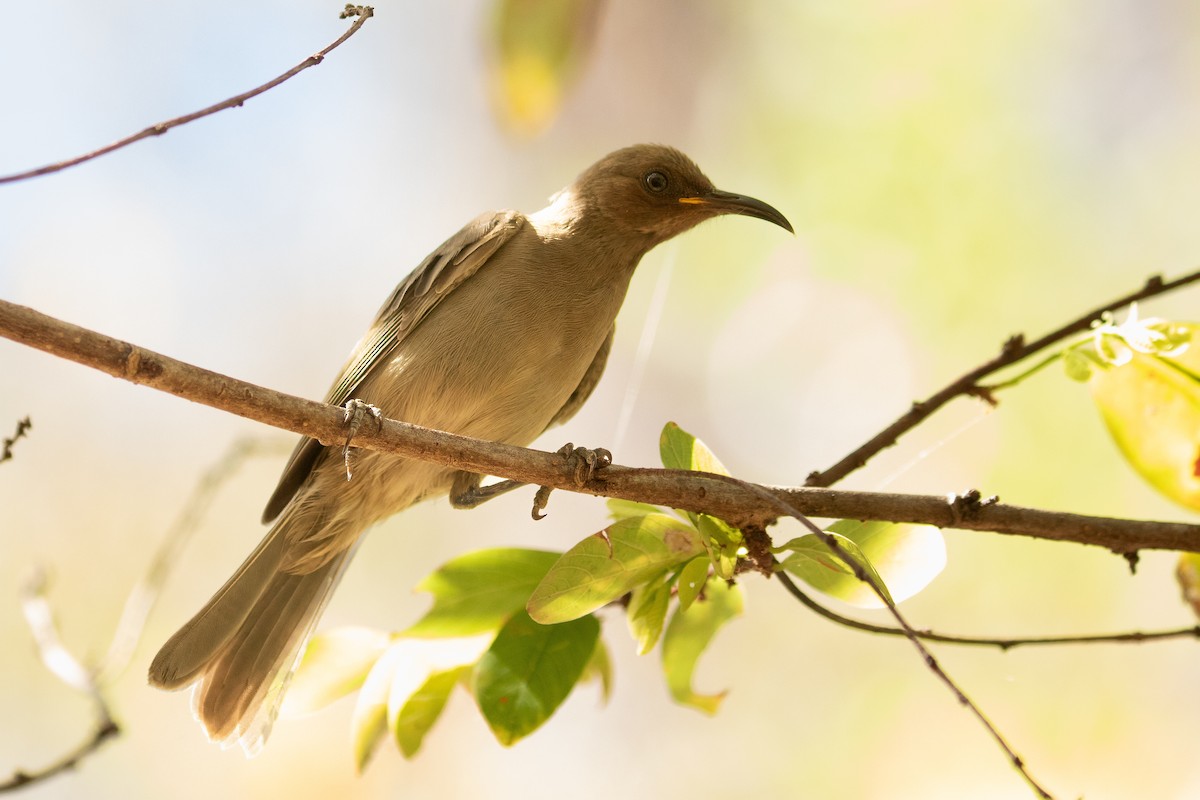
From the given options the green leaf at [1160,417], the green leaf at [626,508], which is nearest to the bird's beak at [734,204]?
the green leaf at [1160,417]

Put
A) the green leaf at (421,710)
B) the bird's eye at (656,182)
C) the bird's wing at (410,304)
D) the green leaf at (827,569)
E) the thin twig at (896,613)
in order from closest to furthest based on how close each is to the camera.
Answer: the thin twig at (896,613), the green leaf at (827,569), the green leaf at (421,710), the bird's wing at (410,304), the bird's eye at (656,182)

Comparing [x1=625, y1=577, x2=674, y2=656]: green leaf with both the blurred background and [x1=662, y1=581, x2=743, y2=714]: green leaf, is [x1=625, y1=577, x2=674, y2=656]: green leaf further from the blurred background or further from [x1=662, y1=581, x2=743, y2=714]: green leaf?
the blurred background

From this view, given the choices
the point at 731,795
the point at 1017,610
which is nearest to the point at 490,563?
the point at 731,795

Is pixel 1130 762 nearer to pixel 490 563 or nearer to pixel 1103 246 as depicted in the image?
pixel 1103 246

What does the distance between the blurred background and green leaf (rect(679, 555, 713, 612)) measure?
8.87 ft

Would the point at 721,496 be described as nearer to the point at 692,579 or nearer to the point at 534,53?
the point at 692,579

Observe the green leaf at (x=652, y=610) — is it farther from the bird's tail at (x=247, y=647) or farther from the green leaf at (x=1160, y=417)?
the green leaf at (x=1160, y=417)

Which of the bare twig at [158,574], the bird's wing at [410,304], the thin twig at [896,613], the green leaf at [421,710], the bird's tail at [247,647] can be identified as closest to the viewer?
the thin twig at [896,613]

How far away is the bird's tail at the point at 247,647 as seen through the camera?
3.23m

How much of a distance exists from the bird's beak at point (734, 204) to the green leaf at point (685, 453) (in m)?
1.69

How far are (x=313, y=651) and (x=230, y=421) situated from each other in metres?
2.95

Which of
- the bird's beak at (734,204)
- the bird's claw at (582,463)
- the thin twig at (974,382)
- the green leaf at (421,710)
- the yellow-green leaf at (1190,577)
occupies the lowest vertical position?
the yellow-green leaf at (1190,577)

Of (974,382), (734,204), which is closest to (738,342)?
(734,204)

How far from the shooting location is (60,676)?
3.18 m
